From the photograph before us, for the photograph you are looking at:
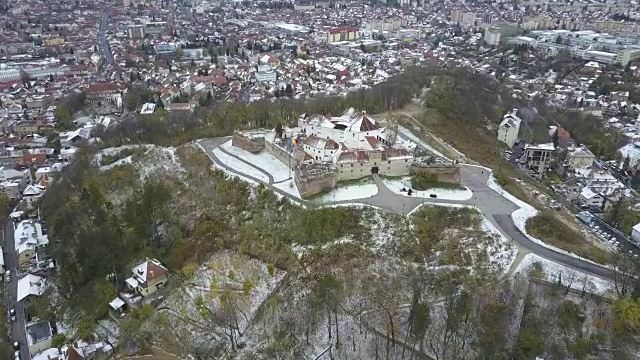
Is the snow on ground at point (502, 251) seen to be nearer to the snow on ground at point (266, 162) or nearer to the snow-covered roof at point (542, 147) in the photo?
the snow on ground at point (266, 162)

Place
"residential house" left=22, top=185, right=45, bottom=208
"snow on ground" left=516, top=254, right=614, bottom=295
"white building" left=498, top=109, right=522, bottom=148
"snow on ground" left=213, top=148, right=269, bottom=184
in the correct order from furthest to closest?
"white building" left=498, top=109, right=522, bottom=148, "residential house" left=22, top=185, right=45, bottom=208, "snow on ground" left=213, top=148, right=269, bottom=184, "snow on ground" left=516, top=254, right=614, bottom=295

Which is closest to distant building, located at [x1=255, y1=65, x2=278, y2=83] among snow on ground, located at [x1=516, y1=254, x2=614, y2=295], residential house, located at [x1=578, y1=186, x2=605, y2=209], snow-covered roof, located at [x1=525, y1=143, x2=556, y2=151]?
snow-covered roof, located at [x1=525, y1=143, x2=556, y2=151]

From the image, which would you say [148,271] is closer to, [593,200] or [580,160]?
[593,200]

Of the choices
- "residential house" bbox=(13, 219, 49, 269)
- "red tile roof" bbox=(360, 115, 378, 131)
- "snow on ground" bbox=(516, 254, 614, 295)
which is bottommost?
"residential house" bbox=(13, 219, 49, 269)

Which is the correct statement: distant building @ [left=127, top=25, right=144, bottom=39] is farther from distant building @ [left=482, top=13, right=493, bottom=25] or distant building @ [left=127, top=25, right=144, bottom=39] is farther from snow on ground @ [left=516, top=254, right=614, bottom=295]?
snow on ground @ [left=516, top=254, right=614, bottom=295]

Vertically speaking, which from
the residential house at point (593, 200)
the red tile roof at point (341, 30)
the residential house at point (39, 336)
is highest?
the red tile roof at point (341, 30)

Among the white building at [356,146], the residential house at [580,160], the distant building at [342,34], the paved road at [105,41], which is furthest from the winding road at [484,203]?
the distant building at [342,34]

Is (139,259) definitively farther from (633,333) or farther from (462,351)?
(633,333)
